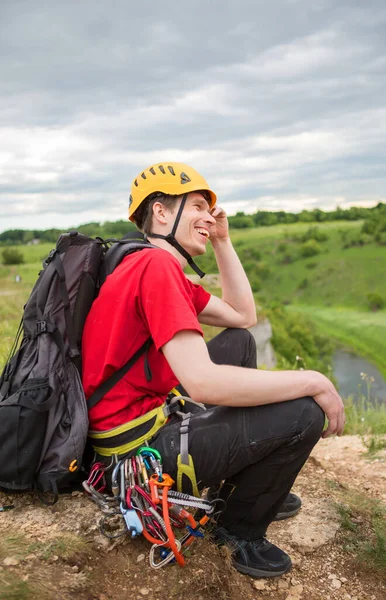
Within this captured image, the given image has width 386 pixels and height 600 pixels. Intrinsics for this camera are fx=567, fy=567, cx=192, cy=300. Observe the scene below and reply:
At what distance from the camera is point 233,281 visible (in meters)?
4.83

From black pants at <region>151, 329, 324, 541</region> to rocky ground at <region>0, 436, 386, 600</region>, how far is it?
0.36 meters

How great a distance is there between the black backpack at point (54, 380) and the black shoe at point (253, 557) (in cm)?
104

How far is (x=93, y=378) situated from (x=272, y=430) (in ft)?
3.55

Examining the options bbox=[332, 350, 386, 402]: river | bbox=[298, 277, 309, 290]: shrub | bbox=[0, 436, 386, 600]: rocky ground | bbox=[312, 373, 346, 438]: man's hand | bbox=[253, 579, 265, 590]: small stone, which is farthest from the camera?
bbox=[298, 277, 309, 290]: shrub

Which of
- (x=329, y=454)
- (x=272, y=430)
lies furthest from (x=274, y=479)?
(x=329, y=454)

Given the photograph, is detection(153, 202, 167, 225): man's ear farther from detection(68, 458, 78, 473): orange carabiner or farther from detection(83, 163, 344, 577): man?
detection(68, 458, 78, 473): orange carabiner

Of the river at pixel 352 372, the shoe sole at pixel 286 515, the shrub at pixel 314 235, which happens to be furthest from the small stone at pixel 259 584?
the shrub at pixel 314 235

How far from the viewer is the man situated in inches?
118

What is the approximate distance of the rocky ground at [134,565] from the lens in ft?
9.77

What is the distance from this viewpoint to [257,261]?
304 ft

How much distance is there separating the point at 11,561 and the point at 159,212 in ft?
7.47

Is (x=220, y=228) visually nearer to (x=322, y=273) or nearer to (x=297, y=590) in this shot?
(x=297, y=590)

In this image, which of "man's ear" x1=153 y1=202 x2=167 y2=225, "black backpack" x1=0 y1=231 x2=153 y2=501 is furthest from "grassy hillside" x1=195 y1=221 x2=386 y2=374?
"black backpack" x1=0 y1=231 x2=153 y2=501

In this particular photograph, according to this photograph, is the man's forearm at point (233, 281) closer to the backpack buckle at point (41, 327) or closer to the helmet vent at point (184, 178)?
the helmet vent at point (184, 178)
